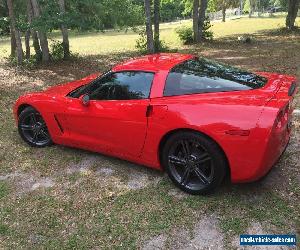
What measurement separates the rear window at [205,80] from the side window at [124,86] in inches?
12.7

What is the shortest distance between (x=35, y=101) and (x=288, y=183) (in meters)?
3.87

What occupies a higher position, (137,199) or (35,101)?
(35,101)

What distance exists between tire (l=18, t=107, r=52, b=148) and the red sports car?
273mm

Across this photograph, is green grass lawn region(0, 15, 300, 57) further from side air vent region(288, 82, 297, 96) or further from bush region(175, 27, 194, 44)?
side air vent region(288, 82, 297, 96)

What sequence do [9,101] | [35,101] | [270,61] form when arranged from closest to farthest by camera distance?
1. [35,101]
2. [9,101]
3. [270,61]

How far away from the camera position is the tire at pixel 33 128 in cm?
603

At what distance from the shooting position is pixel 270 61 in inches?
517

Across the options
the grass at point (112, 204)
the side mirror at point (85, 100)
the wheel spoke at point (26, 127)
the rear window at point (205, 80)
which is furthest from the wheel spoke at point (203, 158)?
the wheel spoke at point (26, 127)

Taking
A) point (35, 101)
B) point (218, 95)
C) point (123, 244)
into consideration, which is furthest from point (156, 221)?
point (35, 101)

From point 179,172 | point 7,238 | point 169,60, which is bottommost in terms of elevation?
point 7,238

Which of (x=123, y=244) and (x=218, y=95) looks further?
(x=218, y=95)

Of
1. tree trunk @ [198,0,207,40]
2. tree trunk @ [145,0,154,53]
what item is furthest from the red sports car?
tree trunk @ [198,0,207,40]

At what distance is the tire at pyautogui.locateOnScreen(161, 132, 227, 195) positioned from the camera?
161 inches

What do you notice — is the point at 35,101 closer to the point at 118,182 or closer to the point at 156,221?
the point at 118,182
